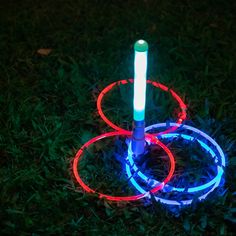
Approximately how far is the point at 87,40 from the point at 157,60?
→ 848 mm

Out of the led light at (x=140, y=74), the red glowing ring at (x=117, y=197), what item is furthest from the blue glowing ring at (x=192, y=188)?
the led light at (x=140, y=74)

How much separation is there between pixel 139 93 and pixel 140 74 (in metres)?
0.17

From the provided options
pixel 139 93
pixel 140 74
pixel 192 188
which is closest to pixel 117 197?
pixel 192 188

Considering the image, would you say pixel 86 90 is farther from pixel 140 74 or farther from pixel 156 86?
pixel 140 74

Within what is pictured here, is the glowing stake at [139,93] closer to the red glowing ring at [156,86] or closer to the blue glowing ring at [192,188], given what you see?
the blue glowing ring at [192,188]

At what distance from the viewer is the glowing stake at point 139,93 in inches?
112

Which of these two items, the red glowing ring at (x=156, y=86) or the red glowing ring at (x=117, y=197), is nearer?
the red glowing ring at (x=117, y=197)

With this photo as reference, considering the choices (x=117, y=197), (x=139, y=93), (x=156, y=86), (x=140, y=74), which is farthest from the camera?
(x=156, y=86)

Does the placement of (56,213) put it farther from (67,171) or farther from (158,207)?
(158,207)

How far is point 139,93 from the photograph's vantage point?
122 inches

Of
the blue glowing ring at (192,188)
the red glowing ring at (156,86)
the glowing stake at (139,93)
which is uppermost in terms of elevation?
the glowing stake at (139,93)

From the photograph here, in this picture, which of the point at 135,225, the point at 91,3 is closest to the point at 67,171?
the point at 135,225

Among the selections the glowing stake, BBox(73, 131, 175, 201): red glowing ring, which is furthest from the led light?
BBox(73, 131, 175, 201): red glowing ring

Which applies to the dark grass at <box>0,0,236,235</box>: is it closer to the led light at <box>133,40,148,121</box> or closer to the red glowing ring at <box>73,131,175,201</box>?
the red glowing ring at <box>73,131,175,201</box>
